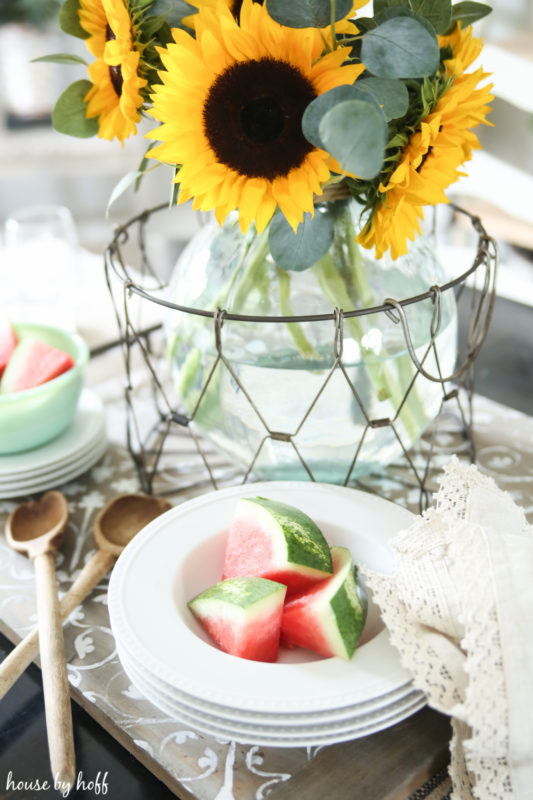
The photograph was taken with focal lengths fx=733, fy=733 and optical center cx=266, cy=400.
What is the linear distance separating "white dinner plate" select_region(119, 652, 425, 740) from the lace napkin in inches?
0.9

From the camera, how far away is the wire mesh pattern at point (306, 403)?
0.55m

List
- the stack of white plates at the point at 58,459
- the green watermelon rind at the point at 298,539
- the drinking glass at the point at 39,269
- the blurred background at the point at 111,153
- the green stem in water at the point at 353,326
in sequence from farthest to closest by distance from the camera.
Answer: the blurred background at the point at 111,153
the drinking glass at the point at 39,269
the stack of white plates at the point at 58,459
the green stem in water at the point at 353,326
the green watermelon rind at the point at 298,539

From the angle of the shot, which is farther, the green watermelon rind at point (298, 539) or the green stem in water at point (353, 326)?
the green stem in water at point (353, 326)

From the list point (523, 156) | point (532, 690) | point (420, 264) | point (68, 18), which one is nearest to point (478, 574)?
point (532, 690)

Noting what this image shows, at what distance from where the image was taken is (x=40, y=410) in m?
0.67

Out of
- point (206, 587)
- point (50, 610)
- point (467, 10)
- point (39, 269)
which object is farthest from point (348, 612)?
point (39, 269)

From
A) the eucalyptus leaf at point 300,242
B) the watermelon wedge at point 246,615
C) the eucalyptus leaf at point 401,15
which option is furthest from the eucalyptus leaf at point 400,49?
the watermelon wedge at point 246,615

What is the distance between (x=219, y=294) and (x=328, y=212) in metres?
0.11

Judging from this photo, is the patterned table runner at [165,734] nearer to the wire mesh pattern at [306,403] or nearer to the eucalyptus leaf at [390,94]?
the wire mesh pattern at [306,403]

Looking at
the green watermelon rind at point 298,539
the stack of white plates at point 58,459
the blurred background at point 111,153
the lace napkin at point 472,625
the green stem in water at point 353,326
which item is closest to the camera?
the lace napkin at point 472,625

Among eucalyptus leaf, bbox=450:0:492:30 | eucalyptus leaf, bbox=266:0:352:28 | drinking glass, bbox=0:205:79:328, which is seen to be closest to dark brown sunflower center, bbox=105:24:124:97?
eucalyptus leaf, bbox=266:0:352:28

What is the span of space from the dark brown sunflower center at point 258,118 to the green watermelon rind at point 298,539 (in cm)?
22

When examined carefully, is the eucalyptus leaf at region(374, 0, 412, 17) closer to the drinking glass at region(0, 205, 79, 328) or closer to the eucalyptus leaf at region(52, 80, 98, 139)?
the eucalyptus leaf at region(52, 80, 98, 139)

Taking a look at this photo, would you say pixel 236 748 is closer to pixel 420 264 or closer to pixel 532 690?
pixel 532 690
